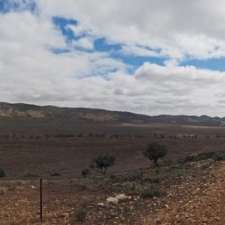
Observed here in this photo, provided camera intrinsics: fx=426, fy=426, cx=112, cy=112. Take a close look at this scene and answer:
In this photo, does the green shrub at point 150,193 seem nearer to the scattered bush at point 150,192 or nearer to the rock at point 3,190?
the scattered bush at point 150,192

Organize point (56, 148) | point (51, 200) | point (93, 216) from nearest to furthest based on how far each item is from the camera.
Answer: point (93, 216) < point (51, 200) < point (56, 148)

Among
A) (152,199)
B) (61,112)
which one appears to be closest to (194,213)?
(152,199)

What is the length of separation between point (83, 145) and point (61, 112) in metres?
125

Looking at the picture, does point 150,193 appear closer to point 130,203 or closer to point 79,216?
point 130,203

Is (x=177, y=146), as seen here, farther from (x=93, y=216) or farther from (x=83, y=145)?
(x=93, y=216)

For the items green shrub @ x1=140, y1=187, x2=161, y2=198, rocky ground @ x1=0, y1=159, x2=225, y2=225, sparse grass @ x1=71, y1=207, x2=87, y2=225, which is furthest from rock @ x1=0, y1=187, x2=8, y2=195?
green shrub @ x1=140, y1=187, x2=161, y2=198

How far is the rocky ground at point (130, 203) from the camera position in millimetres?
9812

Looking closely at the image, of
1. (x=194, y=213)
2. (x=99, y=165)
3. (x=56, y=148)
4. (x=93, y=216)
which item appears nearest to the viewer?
(x=194, y=213)

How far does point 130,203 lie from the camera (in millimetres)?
11664

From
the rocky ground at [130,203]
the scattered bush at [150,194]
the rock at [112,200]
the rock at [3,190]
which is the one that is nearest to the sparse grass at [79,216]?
the rocky ground at [130,203]

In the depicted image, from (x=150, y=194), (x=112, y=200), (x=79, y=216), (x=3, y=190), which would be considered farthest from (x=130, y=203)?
(x=3, y=190)

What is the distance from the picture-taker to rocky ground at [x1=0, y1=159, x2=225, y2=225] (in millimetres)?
9812

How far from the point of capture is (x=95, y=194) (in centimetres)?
1385

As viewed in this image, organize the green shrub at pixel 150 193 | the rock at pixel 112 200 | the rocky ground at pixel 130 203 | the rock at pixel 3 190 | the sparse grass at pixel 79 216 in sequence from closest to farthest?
the rocky ground at pixel 130 203
the sparse grass at pixel 79 216
the rock at pixel 112 200
the green shrub at pixel 150 193
the rock at pixel 3 190
